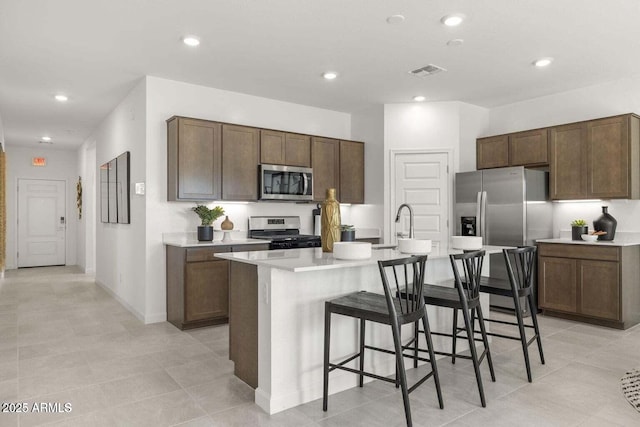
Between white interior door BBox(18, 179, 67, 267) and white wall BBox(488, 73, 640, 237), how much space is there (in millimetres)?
9476

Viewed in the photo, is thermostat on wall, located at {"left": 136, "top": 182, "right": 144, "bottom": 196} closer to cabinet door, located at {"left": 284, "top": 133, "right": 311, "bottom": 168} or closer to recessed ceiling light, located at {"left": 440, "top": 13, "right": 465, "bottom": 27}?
cabinet door, located at {"left": 284, "top": 133, "right": 311, "bottom": 168}

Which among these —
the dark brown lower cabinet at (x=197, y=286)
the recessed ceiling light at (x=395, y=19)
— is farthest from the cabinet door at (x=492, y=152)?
the dark brown lower cabinet at (x=197, y=286)

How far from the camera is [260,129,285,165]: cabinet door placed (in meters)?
5.12

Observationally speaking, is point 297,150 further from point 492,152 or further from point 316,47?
point 492,152

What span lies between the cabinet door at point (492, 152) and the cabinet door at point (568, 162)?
60 cm

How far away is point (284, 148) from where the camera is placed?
17.4 feet

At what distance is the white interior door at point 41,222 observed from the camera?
9328 millimetres

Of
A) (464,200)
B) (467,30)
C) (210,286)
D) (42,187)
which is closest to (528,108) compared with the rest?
(464,200)

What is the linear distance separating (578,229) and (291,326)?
3869 millimetres

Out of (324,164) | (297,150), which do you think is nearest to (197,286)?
(297,150)

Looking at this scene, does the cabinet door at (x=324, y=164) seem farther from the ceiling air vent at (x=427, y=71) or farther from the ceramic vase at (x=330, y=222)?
the ceramic vase at (x=330, y=222)

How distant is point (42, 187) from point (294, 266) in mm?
9648

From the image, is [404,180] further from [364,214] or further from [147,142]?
[147,142]

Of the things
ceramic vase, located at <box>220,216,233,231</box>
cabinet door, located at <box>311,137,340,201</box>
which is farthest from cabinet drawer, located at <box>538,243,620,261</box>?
ceramic vase, located at <box>220,216,233,231</box>
